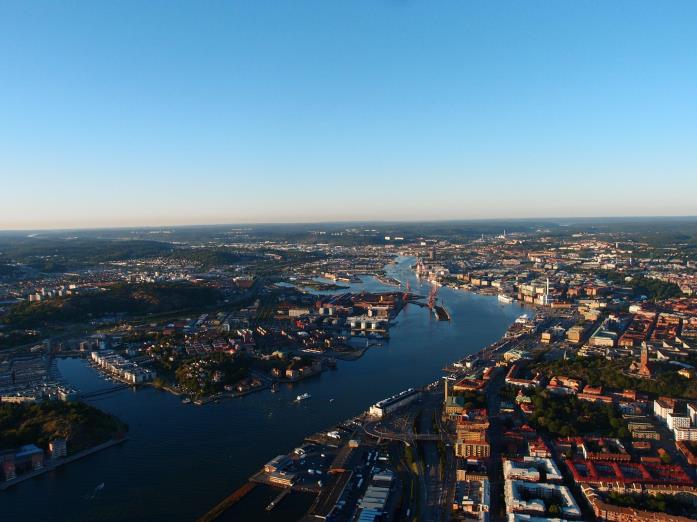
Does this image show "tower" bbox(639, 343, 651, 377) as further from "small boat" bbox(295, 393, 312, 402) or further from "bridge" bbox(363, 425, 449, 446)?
"small boat" bbox(295, 393, 312, 402)

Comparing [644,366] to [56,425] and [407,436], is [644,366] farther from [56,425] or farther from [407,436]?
[56,425]

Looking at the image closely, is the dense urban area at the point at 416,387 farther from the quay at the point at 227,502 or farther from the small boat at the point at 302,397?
the small boat at the point at 302,397

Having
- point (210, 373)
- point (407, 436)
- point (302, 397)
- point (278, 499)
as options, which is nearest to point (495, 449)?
point (407, 436)

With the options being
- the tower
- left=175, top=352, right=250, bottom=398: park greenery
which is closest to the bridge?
left=175, top=352, right=250, bottom=398: park greenery

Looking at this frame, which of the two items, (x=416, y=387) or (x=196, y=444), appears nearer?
(x=196, y=444)

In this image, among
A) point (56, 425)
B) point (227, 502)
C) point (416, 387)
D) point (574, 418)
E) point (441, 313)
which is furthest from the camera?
point (441, 313)

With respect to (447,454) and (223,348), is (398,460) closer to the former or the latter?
(447,454)

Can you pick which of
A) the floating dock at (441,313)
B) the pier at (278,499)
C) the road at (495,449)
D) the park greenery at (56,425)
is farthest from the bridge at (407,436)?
the floating dock at (441,313)
